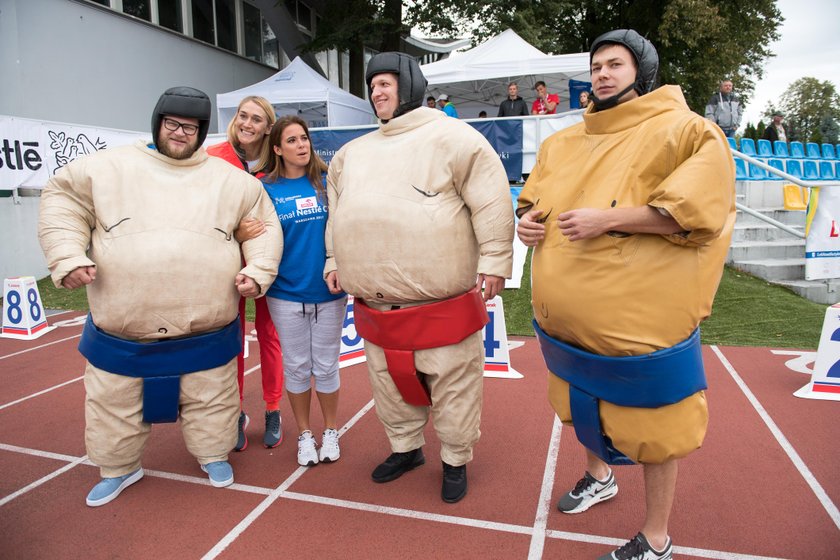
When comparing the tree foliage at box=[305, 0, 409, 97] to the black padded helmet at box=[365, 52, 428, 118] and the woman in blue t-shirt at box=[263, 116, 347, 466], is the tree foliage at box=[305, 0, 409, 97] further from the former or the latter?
the black padded helmet at box=[365, 52, 428, 118]

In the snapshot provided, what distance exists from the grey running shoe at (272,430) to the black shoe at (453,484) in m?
1.13

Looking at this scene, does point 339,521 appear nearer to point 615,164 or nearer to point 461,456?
point 461,456

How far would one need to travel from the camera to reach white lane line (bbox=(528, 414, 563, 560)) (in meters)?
2.37

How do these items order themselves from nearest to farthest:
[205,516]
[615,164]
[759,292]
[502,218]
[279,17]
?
[615,164] → [502,218] → [205,516] → [759,292] → [279,17]

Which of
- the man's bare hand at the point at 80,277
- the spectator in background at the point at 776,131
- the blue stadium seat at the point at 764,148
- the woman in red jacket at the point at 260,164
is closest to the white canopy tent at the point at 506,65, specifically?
the blue stadium seat at the point at 764,148

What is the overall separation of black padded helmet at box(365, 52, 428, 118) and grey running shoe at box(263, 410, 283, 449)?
1887 millimetres

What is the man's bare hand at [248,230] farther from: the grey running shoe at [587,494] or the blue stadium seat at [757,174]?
the blue stadium seat at [757,174]

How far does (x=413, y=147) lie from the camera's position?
96.8 inches

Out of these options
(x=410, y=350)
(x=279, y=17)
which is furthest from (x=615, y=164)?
(x=279, y=17)

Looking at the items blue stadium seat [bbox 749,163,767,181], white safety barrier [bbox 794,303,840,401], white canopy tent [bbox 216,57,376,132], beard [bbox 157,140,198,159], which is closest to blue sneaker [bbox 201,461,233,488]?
beard [bbox 157,140,198,159]

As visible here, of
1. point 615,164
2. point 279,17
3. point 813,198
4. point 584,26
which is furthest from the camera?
point 584,26

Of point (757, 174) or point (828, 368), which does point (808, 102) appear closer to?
point (757, 174)

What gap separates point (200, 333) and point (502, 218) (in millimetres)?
1449

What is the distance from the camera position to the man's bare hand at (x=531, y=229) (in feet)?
6.84
